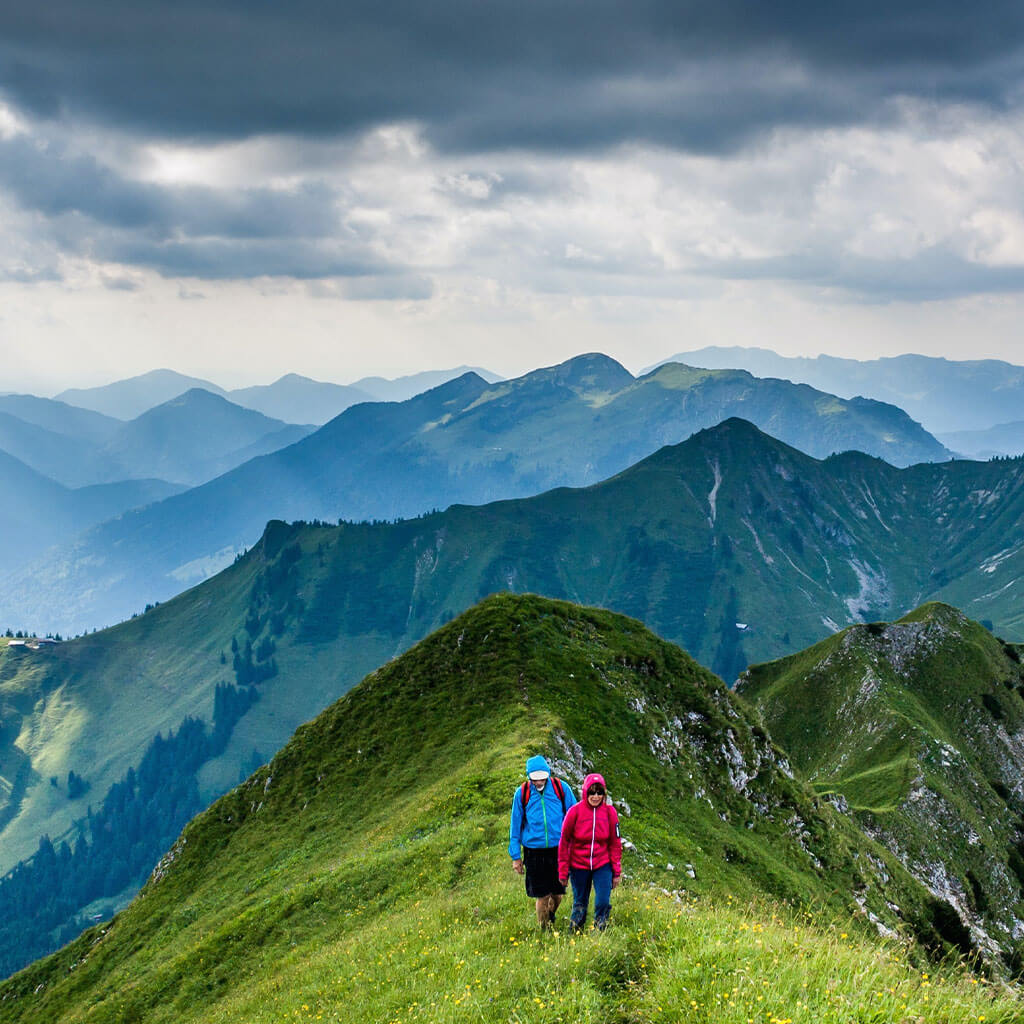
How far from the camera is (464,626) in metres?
62.3

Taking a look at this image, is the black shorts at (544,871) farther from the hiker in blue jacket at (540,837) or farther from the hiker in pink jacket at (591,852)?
the hiker in pink jacket at (591,852)

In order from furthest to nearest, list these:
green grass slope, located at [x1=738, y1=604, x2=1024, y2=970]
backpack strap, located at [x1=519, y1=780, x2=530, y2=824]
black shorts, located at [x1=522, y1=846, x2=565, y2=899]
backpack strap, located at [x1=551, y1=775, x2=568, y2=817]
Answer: green grass slope, located at [x1=738, y1=604, x2=1024, y2=970]
backpack strap, located at [x1=551, y1=775, x2=568, y2=817]
backpack strap, located at [x1=519, y1=780, x2=530, y2=824]
black shorts, located at [x1=522, y1=846, x2=565, y2=899]

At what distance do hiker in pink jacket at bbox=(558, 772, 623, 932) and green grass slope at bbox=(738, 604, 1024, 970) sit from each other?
6673 cm

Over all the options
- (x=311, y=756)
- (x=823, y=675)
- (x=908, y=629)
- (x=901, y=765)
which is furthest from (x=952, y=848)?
(x=311, y=756)

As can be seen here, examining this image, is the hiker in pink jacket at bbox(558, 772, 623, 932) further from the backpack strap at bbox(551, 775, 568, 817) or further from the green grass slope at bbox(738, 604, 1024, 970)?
the green grass slope at bbox(738, 604, 1024, 970)

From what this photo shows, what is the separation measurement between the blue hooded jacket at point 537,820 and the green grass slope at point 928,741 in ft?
220

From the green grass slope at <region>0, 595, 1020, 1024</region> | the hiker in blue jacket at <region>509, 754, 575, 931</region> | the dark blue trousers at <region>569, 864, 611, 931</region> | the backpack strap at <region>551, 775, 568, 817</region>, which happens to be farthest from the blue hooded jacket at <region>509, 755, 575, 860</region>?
the green grass slope at <region>0, 595, 1020, 1024</region>

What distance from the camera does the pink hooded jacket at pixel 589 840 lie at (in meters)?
17.2

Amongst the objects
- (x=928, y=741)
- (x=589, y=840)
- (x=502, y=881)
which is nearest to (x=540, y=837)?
(x=589, y=840)

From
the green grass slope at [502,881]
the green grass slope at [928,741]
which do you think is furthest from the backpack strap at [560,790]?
the green grass slope at [928,741]

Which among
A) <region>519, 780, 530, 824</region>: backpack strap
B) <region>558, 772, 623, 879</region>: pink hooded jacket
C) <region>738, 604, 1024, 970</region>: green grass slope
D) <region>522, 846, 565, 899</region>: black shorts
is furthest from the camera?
<region>738, 604, 1024, 970</region>: green grass slope

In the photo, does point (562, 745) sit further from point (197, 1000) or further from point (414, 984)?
point (414, 984)

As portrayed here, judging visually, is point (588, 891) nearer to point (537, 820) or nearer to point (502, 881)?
point (537, 820)

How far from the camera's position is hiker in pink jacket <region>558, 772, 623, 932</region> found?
17.2 metres
